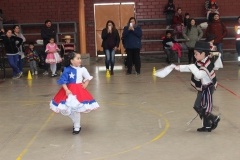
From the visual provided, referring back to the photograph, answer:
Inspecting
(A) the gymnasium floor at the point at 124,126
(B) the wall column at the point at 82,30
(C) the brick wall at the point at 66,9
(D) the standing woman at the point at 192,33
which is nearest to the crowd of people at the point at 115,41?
(D) the standing woman at the point at 192,33

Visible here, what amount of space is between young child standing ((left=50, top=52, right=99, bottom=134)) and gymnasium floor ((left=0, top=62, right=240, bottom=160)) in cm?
44

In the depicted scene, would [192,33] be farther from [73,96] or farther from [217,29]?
[73,96]

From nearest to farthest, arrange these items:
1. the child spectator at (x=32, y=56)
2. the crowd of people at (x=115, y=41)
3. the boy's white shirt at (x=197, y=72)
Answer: the boy's white shirt at (x=197, y=72), the crowd of people at (x=115, y=41), the child spectator at (x=32, y=56)

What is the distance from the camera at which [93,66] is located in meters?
17.7

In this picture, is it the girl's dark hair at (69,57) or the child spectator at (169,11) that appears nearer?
the girl's dark hair at (69,57)

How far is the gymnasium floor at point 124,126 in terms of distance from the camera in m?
6.14

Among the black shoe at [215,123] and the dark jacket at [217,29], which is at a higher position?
the dark jacket at [217,29]

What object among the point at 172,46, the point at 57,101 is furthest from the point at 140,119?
the point at 172,46

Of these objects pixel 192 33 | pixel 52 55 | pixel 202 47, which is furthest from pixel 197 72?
pixel 192 33

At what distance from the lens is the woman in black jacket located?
46.9 feet

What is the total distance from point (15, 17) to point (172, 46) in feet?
23.6

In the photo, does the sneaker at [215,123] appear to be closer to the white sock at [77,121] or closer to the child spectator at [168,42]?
the white sock at [77,121]

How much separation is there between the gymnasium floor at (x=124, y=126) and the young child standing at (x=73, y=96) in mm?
438

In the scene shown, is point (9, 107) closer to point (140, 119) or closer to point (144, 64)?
point (140, 119)
